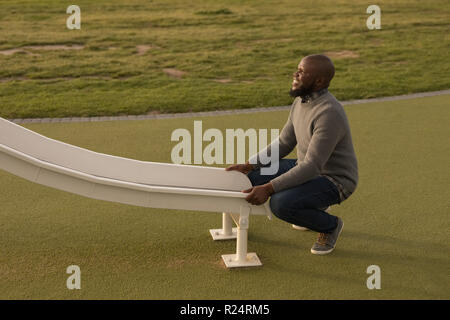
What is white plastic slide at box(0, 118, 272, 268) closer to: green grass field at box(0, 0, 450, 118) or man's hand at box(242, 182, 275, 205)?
man's hand at box(242, 182, 275, 205)

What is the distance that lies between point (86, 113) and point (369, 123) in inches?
149

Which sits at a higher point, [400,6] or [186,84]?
[400,6]

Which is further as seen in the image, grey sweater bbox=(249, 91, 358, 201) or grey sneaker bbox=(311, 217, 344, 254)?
grey sneaker bbox=(311, 217, 344, 254)

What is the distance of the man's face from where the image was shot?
449cm

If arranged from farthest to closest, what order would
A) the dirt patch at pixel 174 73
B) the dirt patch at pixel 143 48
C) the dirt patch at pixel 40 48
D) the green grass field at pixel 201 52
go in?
the dirt patch at pixel 143 48 < the dirt patch at pixel 40 48 < the dirt patch at pixel 174 73 < the green grass field at pixel 201 52

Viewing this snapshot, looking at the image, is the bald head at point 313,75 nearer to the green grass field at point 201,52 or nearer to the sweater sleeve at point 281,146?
the sweater sleeve at point 281,146

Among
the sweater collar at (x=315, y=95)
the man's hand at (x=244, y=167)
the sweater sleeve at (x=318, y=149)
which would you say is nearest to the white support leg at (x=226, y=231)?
the man's hand at (x=244, y=167)

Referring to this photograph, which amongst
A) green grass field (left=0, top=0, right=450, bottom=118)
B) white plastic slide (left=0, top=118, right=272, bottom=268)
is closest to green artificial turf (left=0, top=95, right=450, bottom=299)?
white plastic slide (left=0, top=118, right=272, bottom=268)

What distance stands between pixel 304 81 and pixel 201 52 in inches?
378

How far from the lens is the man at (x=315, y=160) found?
4453mm

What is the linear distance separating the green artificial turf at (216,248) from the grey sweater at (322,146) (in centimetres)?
59

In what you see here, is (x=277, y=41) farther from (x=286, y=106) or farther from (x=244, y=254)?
(x=244, y=254)
